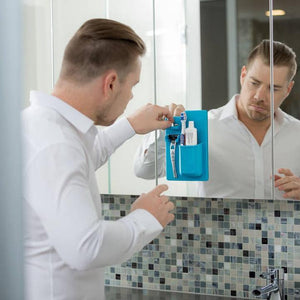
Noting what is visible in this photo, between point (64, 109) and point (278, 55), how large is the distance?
0.70 metres

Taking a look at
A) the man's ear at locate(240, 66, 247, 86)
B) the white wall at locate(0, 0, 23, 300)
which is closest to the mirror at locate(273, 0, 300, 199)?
the man's ear at locate(240, 66, 247, 86)

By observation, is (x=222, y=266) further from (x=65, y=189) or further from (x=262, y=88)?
(x=65, y=189)

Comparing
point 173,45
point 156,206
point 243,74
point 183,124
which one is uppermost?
point 173,45

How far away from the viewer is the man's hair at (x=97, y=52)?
1.13 meters

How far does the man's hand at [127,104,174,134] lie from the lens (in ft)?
4.93

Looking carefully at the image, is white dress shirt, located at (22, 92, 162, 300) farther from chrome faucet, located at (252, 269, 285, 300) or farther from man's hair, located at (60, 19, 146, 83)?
chrome faucet, located at (252, 269, 285, 300)

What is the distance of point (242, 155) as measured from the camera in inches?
59.1

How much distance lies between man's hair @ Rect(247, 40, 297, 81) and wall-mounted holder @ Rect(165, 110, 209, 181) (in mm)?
234

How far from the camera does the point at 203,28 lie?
1.51 meters

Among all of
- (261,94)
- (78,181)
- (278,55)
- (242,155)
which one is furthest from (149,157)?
(78,181)

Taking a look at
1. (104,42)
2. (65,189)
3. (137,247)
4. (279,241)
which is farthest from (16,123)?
(279,241)

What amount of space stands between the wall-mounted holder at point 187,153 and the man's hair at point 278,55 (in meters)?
0.23

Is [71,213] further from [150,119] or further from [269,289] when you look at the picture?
[269,289]

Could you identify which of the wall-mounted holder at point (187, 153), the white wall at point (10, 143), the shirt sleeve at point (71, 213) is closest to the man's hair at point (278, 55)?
the wall-mounted holder at point (187, 153)
